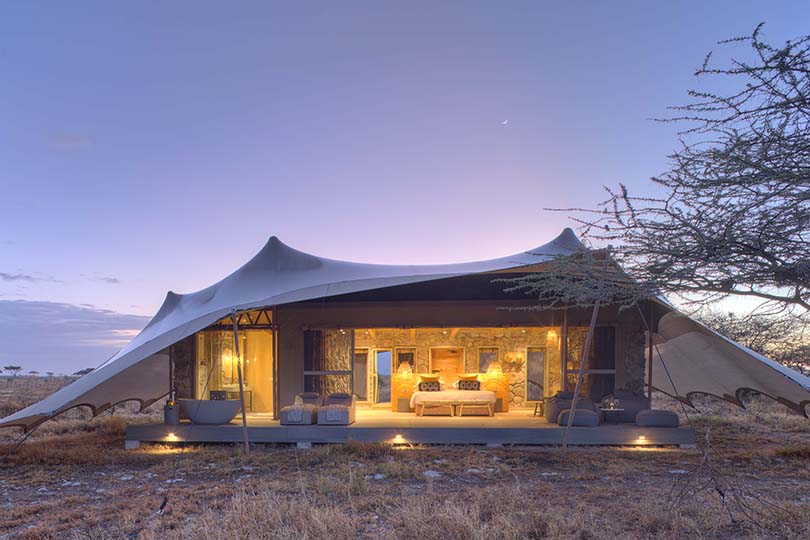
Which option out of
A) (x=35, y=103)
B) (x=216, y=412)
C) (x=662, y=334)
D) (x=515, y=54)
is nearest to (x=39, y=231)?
(x=35, y=103)

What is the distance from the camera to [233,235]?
13070 mm

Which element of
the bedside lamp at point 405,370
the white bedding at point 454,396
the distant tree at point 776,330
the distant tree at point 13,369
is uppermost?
the distant tree at point 776,330

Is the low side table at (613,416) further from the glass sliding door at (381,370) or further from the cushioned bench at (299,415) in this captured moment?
the glass sliding door at (381,370)

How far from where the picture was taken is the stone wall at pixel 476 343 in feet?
37.7

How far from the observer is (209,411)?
8.48m

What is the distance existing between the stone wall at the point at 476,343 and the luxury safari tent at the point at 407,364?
0.10 feet

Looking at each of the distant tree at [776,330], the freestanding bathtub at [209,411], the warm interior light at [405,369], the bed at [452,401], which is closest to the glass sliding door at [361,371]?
the warm interior light at [405,369]

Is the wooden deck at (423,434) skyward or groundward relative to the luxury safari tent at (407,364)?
groundward

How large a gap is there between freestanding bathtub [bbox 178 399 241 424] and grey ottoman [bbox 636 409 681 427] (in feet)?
20.9

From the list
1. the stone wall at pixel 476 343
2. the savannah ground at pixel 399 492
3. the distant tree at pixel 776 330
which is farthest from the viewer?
the stone wall at pixel 476 343

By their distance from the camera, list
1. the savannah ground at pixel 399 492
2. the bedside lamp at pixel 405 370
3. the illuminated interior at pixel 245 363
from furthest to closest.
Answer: the bedside lamp at pixel 405 370 < the illuminated interior at pixel 245 363 < the savannah ground at pixel 399 492

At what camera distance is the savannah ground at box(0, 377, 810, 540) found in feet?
13.3

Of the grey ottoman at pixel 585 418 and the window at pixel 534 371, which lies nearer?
the grey ottoman at pixel 585 418

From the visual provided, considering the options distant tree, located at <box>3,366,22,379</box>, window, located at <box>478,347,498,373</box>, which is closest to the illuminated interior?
window, located at <box>478,347,498,373</box>
